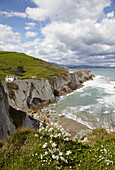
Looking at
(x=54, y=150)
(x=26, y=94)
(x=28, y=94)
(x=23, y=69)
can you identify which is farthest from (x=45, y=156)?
(x=23, y=69)

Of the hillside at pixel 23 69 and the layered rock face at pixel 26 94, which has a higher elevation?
the hillside at pixel 23 69

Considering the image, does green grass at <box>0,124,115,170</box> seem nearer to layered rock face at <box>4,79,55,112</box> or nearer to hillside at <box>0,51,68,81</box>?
layered rock face at <box>4,79,55,112</box>

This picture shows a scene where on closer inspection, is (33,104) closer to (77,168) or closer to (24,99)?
(24,99)

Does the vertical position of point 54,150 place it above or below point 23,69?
below

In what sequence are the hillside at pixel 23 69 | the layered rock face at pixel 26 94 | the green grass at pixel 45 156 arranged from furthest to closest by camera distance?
the hillside at pixel 23 69 < the layered rock face at pixel 26 94 < the green grass at pixel 45 156

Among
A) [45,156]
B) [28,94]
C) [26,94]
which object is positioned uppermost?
[45,156]

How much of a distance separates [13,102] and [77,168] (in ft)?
106

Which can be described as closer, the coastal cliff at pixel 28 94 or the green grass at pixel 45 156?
the green grass at pixel 45 156

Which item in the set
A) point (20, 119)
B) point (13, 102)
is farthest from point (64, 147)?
point (13, 102)

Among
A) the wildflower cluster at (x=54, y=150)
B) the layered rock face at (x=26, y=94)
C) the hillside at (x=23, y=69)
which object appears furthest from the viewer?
the hillside at (x=23, y=69)

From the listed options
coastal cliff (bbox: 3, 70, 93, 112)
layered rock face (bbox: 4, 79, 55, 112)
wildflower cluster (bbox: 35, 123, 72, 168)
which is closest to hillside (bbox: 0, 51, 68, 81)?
coastal cliff (bbox: 3, 70, 93, 112)

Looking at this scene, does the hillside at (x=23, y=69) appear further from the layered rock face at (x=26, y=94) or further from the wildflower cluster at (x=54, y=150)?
the wildflower cluster at (x=54, y=150)

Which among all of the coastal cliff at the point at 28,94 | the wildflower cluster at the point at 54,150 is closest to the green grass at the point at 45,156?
the wildflower cluster at the point at 54,150

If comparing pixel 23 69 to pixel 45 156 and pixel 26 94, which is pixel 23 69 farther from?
pixel 45 156
